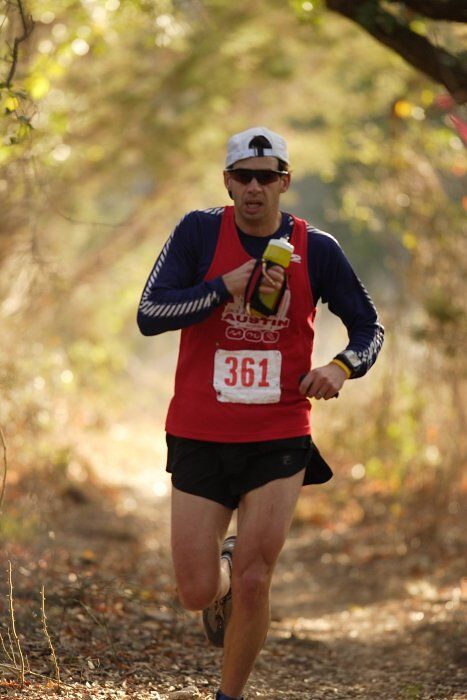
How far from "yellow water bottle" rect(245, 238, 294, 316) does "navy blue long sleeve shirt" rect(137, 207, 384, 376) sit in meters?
0.11

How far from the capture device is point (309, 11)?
647 cm

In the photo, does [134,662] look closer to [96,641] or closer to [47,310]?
[96,641]

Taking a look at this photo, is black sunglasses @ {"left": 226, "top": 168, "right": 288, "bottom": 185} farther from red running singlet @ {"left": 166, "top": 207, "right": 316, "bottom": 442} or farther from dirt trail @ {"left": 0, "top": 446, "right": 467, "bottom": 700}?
dirt trail @ {"left": 0, "top": 446, "right": 467, "bottom": 700}

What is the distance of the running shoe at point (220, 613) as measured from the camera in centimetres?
480

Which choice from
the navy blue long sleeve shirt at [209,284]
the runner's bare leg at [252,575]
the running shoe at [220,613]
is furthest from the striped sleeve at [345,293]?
the running shoe at [220,613]

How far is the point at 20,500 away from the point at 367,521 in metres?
3.18

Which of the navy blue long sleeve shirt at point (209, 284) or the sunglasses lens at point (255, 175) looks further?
the sunglasses lens at point (255, 175)

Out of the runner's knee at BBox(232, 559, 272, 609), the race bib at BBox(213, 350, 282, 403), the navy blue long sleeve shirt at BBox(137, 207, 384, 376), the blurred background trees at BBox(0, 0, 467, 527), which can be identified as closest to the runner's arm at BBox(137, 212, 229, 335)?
the navy blue long sleeve shirt at BBox(137, 207, 384, 376)

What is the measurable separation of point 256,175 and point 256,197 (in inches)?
3.8

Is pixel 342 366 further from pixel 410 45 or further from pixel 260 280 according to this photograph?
pixel 410 45

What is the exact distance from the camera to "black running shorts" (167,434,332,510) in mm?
4406

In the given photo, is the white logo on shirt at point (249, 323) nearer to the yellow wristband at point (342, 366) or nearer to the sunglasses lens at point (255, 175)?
the yellow wristband at point (342, 366)

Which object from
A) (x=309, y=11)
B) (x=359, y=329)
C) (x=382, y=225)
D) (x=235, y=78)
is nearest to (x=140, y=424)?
(x=235, y=78)

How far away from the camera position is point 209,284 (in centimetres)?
432
